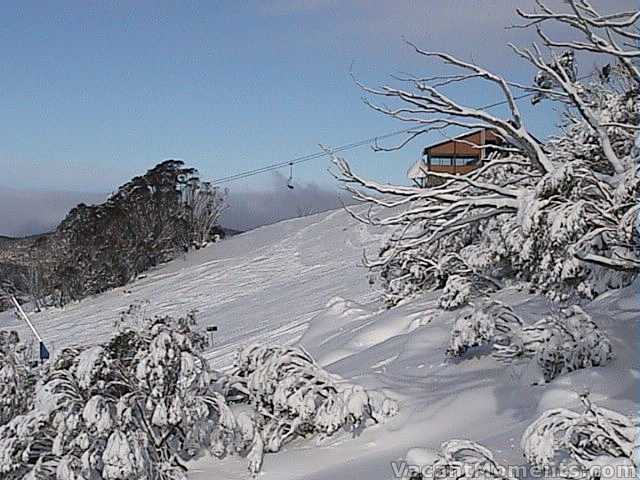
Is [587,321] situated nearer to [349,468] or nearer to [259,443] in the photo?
[349,468]

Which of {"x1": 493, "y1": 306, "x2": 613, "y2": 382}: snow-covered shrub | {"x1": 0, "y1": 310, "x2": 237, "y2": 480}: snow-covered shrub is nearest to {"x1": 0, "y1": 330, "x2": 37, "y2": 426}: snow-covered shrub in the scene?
{"x1": 0, "y1": 310, "x2": 237, "y2": 480}: snow-covered shrub

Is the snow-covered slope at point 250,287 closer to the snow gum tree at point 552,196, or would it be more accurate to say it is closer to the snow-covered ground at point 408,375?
the snow-covered ground at point 408,375

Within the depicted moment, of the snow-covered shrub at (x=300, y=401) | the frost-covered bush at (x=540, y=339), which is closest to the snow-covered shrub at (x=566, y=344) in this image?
the frost-covered bush at (x=540, y=339)

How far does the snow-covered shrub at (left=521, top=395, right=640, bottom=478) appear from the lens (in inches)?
168

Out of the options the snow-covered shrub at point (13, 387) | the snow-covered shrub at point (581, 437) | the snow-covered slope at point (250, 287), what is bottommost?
the snow-covered slope at point (250, 287)

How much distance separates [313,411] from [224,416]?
0.75 m

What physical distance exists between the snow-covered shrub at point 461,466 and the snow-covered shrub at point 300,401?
2.64m

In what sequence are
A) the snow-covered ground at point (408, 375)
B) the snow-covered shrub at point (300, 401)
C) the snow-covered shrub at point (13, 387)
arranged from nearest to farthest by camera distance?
the snow-covered ground at point (408, 375) → the snow-covered shrub at point (300, 401) → the snow-covered shrub at point (13, 387)

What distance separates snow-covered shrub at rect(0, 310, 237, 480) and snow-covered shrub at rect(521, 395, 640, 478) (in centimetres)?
321

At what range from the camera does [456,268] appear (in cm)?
Answer: 1491

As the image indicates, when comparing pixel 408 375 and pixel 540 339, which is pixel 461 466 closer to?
pixel 540 339

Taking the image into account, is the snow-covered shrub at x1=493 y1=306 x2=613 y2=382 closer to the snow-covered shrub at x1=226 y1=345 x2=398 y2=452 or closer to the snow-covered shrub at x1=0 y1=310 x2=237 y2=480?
the snow-covered shrub at x1=226 y1=345 x2=398 y2=452

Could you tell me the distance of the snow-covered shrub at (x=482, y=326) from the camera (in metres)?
8.05

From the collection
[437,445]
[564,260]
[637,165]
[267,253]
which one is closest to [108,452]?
[437,445]
